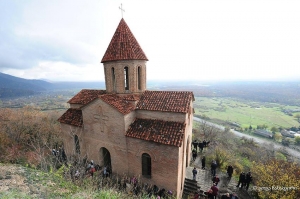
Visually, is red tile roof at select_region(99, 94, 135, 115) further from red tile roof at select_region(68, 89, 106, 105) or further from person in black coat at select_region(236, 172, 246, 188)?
person in black coat at select_region(236, 172, 246, 188)

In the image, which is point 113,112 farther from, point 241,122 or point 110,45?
point 241,122

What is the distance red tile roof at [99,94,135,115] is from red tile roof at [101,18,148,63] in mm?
3012

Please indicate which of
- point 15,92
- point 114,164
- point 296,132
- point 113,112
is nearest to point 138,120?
point 113,112

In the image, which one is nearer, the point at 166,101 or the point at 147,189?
the point at 147,189

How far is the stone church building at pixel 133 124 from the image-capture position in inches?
369

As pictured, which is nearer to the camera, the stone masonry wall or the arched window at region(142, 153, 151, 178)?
the arched window at region(142, 153, 151, 178)

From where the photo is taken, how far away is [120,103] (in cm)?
1075

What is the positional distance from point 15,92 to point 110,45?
22779cm

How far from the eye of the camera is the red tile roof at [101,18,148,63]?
37.2 feet

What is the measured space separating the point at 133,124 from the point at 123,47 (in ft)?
20.0

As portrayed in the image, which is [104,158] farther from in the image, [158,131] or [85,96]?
[85,96]

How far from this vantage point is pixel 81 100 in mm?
13508

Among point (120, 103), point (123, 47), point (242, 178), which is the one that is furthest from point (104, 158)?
point (242, 178)

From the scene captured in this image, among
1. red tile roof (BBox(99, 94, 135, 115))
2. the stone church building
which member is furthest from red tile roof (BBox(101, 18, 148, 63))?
red tile roof (BBox(99, 94, 135, 115))
